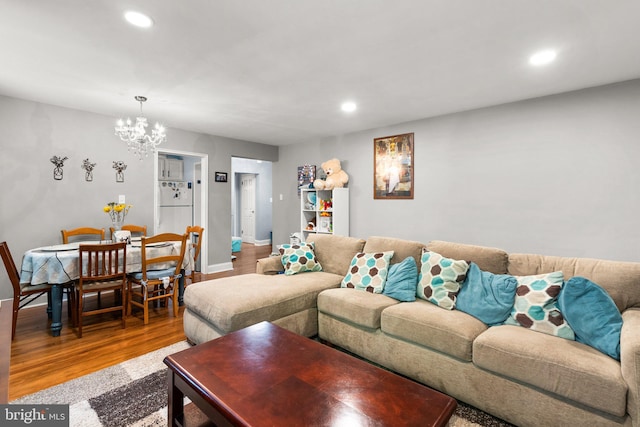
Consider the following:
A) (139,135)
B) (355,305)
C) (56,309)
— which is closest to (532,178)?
(355,305)

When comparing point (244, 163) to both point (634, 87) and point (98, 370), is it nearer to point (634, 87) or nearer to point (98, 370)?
point (98, 370)

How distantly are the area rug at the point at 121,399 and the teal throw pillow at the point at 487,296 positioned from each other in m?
0.60

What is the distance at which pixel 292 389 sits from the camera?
51.0 inches

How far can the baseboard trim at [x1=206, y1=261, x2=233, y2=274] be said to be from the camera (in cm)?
539

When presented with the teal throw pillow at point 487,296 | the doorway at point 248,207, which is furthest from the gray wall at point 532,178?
the doorway at point 248,207

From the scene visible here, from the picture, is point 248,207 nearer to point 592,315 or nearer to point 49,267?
point 49,267

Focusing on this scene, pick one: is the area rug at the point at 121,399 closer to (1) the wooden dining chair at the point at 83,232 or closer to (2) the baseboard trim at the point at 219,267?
(1) the wooden dining chair at the point at 83,232

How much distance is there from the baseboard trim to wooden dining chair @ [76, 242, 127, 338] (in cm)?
227

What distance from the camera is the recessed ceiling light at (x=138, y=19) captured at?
1899 millimetres

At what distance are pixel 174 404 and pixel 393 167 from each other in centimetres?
405

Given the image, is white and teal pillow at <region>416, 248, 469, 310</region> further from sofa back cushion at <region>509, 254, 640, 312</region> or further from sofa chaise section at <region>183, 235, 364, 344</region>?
sofa chaise section at <region>183, 235, 364, 344</region>

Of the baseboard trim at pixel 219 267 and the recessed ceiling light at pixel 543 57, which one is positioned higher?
the recessed ceiling light at pixel 543 57

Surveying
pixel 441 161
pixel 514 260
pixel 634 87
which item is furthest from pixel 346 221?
pixel 634 87

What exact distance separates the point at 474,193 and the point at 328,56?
2633mm
